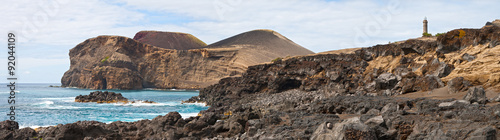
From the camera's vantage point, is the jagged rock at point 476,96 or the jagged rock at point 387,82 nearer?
the jagged rock at point 476,96

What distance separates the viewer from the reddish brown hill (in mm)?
173500

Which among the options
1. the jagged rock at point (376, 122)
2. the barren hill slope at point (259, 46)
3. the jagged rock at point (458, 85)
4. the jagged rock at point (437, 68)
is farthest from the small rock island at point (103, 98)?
the barren hill slope at point (259, 46)

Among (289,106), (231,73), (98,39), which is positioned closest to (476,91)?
(289,106)

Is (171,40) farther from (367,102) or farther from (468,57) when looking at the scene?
(367,102)

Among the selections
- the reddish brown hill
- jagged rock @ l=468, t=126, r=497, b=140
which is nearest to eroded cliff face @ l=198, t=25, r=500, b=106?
jagged rock @ l=468, t=126, r=497, b=140

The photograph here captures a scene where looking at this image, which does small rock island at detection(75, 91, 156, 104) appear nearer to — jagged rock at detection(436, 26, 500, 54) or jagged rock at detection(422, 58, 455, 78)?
jagged rock at detection(422, 58, 455, 78)

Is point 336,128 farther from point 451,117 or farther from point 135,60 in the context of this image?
point 135,60

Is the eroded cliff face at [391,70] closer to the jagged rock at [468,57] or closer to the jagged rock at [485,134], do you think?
the jagged rock at [468,57]

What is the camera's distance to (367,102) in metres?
16.1

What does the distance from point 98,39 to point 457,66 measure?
111072mm

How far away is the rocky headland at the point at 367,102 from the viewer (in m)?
8.73

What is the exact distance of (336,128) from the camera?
→ 813cm

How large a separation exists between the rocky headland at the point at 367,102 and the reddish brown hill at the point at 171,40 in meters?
126

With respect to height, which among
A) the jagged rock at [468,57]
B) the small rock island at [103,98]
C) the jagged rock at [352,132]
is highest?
the jagged rock at [468,57]
